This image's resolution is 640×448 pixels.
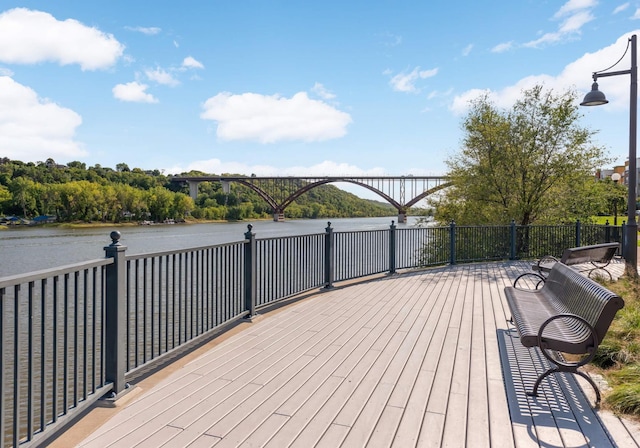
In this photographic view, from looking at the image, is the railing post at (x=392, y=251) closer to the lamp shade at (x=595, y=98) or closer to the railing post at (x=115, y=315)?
the lamp shade at (x=595, y=98)

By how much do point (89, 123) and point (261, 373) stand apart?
40228mm

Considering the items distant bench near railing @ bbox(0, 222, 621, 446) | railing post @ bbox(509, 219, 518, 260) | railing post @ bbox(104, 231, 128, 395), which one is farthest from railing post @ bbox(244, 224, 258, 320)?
railing post @ bbox(509, 219, 518, 260)

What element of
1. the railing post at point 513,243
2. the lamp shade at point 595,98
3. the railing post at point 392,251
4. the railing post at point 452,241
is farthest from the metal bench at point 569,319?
the railing post at point 513,243

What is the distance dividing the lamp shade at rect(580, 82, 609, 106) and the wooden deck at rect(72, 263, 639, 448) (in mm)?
5589

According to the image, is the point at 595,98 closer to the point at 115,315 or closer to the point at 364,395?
the point at 364,395

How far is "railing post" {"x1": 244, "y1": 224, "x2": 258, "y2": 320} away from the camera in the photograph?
5.17 m

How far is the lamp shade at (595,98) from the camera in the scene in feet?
26.9

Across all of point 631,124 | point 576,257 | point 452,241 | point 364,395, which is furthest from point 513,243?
A: point 364,395

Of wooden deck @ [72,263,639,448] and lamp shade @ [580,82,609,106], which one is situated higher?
lamp shade @ [580,82,609,106]

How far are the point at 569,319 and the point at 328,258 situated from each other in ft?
13.9

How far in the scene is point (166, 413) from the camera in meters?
2.81

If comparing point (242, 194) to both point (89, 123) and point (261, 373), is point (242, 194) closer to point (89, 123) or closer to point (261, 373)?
point (89, 123)

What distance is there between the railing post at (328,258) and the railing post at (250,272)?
2.28 meters

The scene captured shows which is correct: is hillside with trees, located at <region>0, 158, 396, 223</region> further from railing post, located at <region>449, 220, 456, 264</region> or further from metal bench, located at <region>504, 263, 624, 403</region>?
metal bench, located at <region>504, 263, 624, 403</region>
